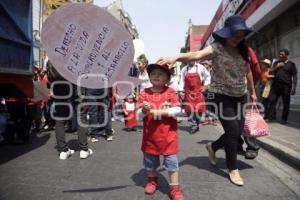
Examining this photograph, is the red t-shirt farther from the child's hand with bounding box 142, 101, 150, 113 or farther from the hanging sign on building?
the hanging sign on building

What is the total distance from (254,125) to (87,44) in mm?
2653

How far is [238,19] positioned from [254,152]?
80.5 inches

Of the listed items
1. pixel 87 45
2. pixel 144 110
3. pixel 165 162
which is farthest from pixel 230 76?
pixel 87 45

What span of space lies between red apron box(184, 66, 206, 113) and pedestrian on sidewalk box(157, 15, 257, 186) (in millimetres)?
4012

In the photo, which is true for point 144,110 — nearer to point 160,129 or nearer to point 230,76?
point 160,129

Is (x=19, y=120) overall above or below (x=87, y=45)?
below

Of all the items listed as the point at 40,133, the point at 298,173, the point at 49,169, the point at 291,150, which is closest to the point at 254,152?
the point at 291,150

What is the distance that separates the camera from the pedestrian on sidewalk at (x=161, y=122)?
3.70 metres

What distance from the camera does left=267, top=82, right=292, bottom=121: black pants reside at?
886 cm

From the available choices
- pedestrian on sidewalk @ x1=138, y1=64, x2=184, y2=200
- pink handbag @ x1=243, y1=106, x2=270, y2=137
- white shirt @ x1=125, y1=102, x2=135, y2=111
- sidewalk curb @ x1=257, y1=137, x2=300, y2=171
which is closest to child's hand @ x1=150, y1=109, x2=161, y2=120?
pedestrian on sidewalk @ x1=138, y1=64, x2=184, y2=200

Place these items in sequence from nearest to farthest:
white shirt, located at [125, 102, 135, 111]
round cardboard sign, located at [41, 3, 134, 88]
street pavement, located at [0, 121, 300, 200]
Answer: round cardboard sign, located at [41, 3, 134, 88]
street pavement, located at [0, 121, 300, 200]
white shirt, located at [125, 102, 135, 111]

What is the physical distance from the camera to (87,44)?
9.36 ft

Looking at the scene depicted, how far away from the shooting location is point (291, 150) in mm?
5434

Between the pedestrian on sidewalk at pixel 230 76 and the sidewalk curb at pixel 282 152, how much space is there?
1003 millimetres
